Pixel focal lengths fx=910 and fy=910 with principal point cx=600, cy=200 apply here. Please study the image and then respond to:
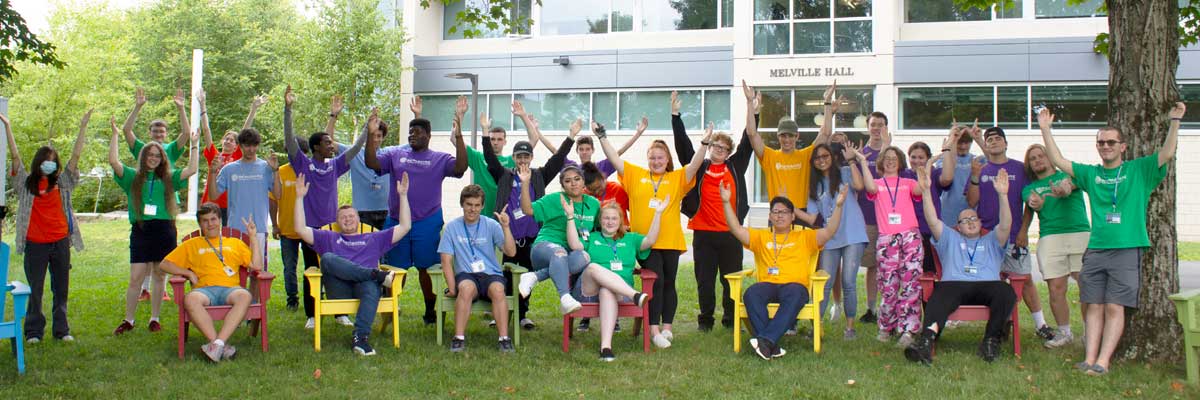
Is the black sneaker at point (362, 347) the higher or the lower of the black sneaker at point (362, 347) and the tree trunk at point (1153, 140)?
the lower

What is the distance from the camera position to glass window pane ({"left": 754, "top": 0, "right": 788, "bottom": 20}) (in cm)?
2133

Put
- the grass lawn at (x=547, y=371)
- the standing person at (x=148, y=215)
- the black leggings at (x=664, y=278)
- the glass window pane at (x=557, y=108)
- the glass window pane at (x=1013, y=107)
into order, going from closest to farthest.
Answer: the grass lawn at (x=547, y=371)
the black leggings at (x=664, y=278)
the standing person at (x=148, y=215)
the glass window pane at (x=1013, y=107)
the glass window pane at (x=557, y=108)

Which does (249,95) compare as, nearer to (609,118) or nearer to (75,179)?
(609,118)

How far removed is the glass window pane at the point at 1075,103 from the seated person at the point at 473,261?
16752 millimetres

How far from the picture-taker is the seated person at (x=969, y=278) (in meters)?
6.42

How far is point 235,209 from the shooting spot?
7.88 m

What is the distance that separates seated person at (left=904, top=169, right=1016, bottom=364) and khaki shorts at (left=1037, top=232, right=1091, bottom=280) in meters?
0.32

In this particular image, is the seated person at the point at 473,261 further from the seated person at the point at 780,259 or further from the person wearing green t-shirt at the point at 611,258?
the seated person at the point at 780,259

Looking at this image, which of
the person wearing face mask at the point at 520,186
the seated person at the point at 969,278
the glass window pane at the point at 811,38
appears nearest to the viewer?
the seated person at the point at 969,278

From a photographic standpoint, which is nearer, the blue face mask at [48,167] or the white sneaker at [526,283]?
the white sneaker at [526,283]

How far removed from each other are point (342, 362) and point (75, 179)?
3100mm

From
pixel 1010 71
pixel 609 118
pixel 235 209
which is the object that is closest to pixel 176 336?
pixel 235 209

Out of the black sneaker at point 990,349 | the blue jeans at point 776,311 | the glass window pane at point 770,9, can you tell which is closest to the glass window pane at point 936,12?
the glass window pane at point 770,9

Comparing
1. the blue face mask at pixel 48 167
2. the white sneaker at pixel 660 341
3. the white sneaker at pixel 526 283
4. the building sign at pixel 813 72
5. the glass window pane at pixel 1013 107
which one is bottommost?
the white sneaker at pixel 660 341
